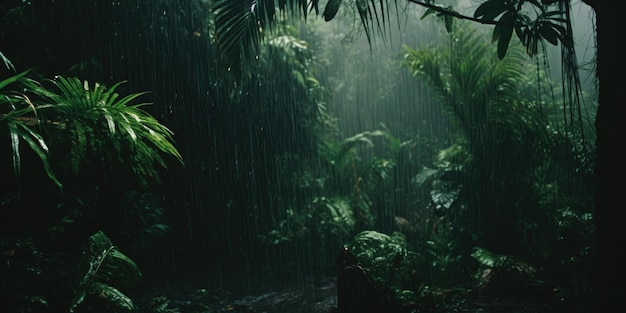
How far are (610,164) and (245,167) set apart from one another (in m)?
5.66

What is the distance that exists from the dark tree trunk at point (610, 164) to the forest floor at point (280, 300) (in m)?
2.59

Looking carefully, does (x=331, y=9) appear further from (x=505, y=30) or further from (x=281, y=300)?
(x=281, y=300)

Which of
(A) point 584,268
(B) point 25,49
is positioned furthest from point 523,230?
(B) point 25,49

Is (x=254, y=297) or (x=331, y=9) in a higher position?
(x=331, y=9)

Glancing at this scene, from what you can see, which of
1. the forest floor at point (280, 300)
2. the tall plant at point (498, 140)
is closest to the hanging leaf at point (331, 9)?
the forest floor at point (280, 300)

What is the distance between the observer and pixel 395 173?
9914 mm

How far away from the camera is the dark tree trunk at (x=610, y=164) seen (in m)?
1.97

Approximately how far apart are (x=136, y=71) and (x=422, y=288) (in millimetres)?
4252

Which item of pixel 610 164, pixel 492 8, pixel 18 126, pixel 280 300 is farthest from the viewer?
pixel 280 300

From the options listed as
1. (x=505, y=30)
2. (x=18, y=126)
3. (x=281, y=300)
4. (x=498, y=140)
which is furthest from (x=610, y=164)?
(x=281, y=300)

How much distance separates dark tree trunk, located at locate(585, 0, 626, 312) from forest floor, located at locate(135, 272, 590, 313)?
2593 mm

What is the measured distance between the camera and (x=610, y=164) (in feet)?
6.55

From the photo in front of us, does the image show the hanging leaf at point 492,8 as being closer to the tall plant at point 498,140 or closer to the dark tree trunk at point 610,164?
the dark tree trunk at point 610,164

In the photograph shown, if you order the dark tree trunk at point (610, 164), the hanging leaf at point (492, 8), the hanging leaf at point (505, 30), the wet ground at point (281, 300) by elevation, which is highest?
the hanging leaf at point (492, 8)
